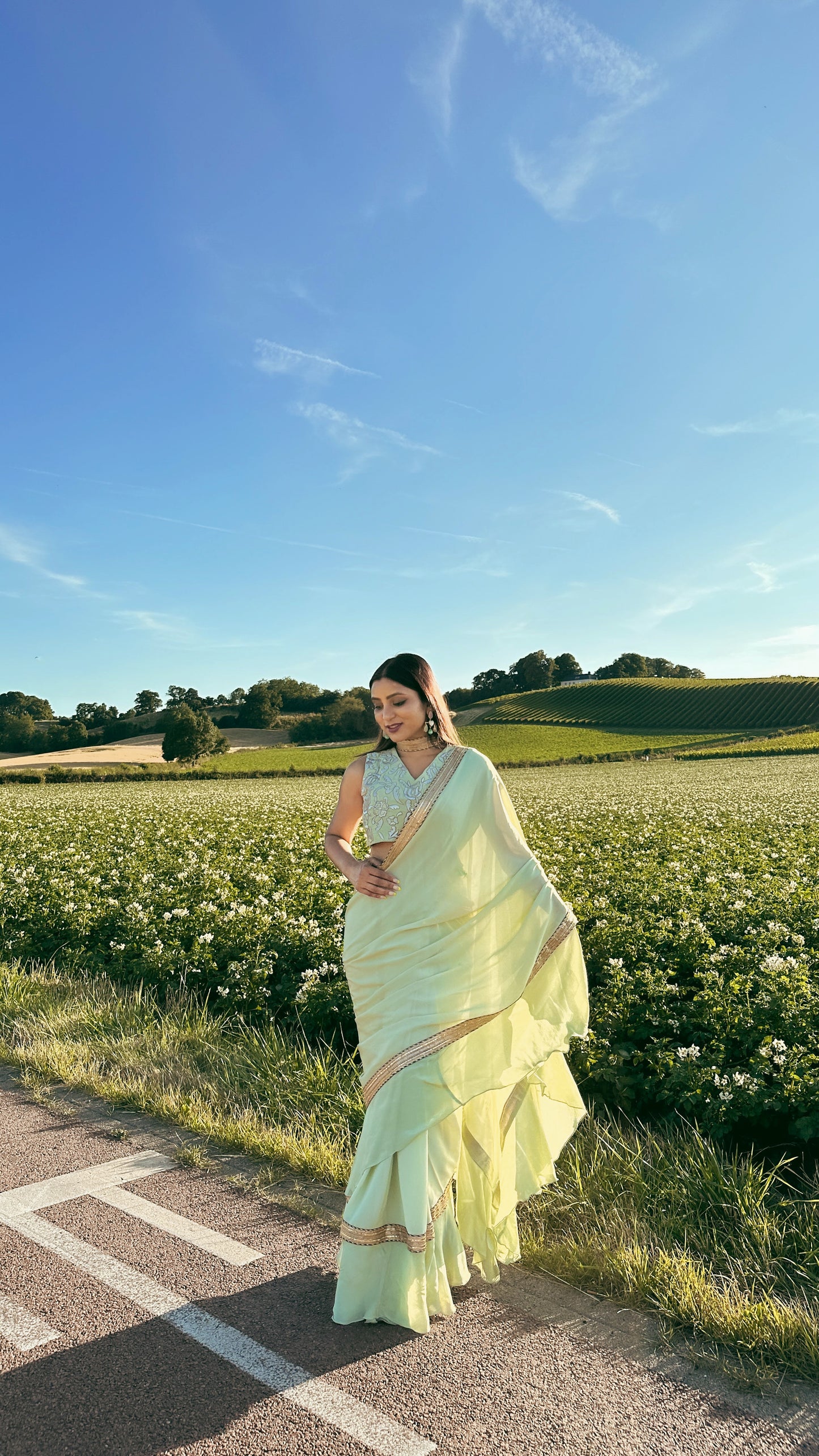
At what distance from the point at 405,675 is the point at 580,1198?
2481 mm

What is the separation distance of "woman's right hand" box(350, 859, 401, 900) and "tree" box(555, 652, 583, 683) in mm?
147089

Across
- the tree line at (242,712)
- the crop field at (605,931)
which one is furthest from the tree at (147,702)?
the crop field at (605,931)

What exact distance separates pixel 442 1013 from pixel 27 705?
12693 cm

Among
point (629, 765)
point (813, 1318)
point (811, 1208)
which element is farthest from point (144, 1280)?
point (629, 765)

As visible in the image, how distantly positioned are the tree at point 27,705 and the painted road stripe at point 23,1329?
121m

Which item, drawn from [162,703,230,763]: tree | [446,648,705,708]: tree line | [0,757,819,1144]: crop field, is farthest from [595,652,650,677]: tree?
[0,757,819,1144]: crop field

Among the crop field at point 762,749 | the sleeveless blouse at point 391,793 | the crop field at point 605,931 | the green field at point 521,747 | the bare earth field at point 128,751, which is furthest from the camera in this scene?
the bare earth field at point 128,751

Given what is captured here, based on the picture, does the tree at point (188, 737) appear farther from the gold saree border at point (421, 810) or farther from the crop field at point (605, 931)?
the gold saree border at point (421, 810)

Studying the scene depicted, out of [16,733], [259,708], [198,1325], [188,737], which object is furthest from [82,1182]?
[259,708]

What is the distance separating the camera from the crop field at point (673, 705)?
96750 millimetres

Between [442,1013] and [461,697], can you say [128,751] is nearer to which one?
[461,697]

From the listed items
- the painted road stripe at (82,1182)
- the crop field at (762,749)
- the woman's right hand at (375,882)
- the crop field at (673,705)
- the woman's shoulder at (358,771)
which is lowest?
the painted road stripe at (82,1182)

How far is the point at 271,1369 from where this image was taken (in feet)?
9.21

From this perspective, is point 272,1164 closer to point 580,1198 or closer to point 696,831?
point 580,1198
